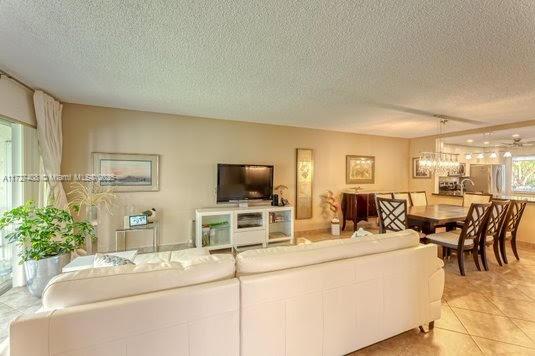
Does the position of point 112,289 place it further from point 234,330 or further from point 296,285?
point 296,285

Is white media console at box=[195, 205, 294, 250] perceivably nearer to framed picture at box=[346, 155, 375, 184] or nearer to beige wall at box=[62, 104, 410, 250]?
beige wall at box=[62, 104, 410, 250]

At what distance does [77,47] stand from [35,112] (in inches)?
66.9

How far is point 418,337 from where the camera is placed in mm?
1940

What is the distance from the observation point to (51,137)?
318 cm

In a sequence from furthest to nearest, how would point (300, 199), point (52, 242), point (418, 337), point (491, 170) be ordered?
point (491, 170)
point (300, 199)
point (52, 242)
point (418, 337)

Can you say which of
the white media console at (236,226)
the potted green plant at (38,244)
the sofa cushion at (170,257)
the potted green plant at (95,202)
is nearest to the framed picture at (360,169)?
the white media console at (236,226)

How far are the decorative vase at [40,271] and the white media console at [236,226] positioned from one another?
177 centimetres

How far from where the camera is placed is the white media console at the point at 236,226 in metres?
4.04

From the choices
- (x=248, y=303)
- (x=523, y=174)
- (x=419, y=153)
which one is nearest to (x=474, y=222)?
(x=419, y=153)

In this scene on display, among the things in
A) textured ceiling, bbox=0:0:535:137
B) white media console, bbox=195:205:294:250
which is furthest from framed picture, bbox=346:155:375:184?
textured ceiling, bbox=0:0:535:137

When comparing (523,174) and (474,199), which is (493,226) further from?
(523,174)

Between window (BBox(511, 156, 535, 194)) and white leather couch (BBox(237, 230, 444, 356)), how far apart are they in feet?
24.6

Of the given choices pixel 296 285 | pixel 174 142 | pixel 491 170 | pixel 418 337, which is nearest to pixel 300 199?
pixel 174 142

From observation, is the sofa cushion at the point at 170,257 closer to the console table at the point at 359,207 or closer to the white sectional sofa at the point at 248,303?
the white sectional sofa at the point at 248,303
